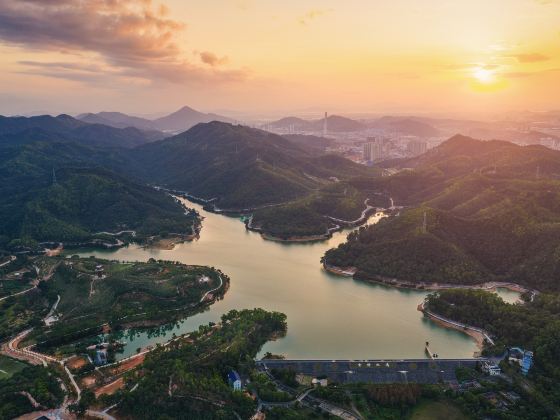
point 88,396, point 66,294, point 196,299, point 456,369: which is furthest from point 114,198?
point 456,369

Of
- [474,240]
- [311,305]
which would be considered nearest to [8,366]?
[311,305]

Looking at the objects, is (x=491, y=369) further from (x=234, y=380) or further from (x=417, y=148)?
(x=417, y=148)

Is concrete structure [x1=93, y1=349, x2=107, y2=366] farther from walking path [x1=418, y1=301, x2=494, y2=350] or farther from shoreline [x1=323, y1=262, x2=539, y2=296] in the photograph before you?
shoreline [x1=323, y1=262, x2=539, y2=296]

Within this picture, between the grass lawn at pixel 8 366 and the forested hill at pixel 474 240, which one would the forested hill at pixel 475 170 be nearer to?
the forested hill at pixel 474 240

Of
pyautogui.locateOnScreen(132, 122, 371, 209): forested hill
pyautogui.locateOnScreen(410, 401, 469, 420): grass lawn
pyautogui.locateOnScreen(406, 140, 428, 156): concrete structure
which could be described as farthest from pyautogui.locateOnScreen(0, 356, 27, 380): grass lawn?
pyautogui.locateOnScreen(406, 140, 428, 156): concrete structure

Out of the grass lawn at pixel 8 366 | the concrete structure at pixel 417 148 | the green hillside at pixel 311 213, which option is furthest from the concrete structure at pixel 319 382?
the concrete structure at pixel 417 148
